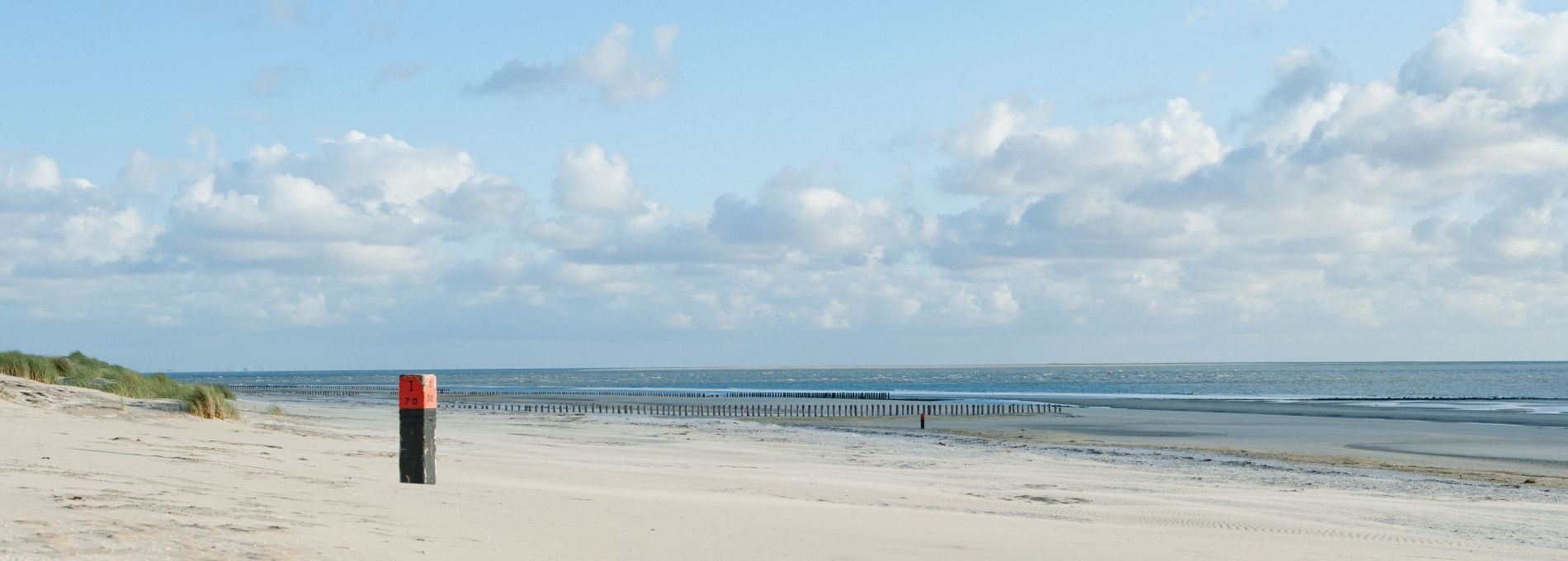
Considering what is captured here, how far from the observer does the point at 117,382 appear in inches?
1161

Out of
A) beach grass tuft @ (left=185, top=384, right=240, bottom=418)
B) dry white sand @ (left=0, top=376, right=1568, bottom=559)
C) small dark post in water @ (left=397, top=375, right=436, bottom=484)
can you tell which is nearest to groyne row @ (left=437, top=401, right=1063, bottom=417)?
beach grass tuft @ (left=185, top=384, right=240, bottom=418)

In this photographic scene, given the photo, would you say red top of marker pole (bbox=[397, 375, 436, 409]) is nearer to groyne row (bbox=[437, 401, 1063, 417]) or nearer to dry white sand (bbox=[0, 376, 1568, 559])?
dry white sand (bbox=[0, 376, 1568, 559])

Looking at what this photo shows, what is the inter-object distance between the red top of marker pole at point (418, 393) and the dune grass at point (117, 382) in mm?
11976

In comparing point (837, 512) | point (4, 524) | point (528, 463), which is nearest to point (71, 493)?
point (4, 524)

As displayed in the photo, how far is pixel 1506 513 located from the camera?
15.2m

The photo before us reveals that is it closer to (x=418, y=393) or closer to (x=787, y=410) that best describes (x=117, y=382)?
(x=418, y=393)

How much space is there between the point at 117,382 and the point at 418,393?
22883 mm

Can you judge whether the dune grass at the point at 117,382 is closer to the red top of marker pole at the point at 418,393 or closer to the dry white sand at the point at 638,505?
the dry white sand at the point at 638,505

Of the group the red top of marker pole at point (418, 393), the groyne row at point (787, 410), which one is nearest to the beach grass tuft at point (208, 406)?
the red top of marker pole at point (418, 393)

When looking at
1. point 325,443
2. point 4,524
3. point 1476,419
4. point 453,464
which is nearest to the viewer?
point 4,524

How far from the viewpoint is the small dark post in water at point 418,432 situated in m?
11.1

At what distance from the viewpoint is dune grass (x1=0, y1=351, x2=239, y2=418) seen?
21456 mm

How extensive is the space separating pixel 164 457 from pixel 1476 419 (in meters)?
57.5

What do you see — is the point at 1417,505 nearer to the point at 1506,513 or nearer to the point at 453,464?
the point at 1506,513
